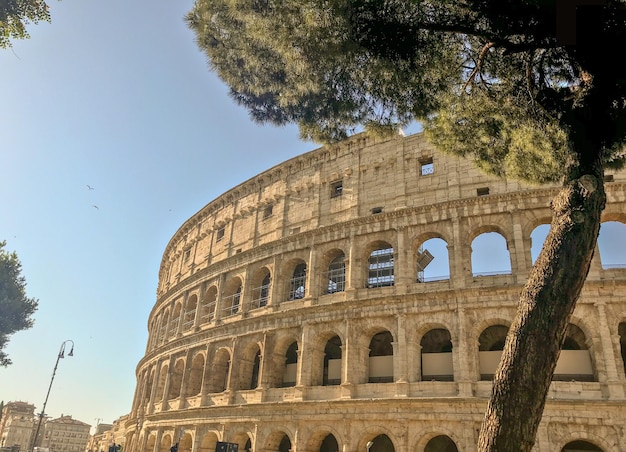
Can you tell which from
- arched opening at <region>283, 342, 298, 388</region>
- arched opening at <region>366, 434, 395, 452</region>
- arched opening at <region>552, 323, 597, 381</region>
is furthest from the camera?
arched opening at <region>283, 342, 298, 388</region>

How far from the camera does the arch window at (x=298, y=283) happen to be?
21.1 m

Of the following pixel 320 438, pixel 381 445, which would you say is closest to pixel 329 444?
pixel 320 438

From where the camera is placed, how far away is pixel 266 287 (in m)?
21.3

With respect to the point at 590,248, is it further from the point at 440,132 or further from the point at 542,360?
the point at 440,132

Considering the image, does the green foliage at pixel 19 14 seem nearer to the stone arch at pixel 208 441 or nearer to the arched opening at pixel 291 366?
the arched opening at pixel 291 366

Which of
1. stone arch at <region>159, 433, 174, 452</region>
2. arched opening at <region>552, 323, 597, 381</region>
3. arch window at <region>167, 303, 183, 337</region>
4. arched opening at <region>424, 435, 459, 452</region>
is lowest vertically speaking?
stone arch at <region>159, 433, 174, 452</region>

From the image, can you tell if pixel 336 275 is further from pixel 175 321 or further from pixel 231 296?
pixel 175 321

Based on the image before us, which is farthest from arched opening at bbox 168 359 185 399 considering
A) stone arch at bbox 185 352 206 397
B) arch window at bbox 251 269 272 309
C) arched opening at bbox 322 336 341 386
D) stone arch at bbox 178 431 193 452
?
arched opening at bbox 322 336 341 386

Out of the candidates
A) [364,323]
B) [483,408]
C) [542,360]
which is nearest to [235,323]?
[364,323]

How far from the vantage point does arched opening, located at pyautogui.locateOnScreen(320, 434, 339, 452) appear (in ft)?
59.5

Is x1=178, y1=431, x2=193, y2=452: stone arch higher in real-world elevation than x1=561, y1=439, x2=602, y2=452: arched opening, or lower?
lower

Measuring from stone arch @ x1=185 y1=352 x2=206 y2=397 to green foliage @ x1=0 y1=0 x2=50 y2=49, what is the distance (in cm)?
1647

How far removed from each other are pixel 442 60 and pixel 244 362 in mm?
15332

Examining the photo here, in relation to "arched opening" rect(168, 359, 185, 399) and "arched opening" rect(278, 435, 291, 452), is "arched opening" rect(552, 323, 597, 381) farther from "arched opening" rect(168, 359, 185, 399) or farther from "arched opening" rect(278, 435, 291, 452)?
"arched opening" rect(168, 359, 185, 399)
